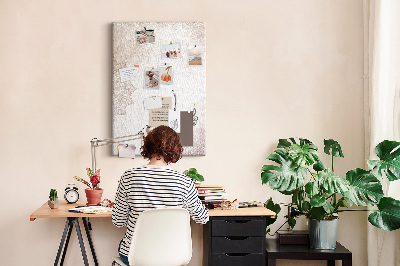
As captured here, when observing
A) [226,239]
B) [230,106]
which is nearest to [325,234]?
[226,239]

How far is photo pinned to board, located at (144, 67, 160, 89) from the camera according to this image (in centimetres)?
380

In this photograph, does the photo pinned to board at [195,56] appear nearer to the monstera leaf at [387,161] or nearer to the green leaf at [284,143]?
the green leaf at [284,143]

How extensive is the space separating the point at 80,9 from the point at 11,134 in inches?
41.0

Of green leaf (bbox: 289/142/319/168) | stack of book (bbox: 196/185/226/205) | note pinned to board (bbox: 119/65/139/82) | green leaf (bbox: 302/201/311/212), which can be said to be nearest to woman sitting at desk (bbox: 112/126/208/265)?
stack of book (bbox: 196/185/226/205)

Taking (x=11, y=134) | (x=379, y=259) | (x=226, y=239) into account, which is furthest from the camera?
(x=11, y=134)

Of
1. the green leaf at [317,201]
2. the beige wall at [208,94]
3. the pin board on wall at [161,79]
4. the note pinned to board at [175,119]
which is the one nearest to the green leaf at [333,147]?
the beige wall at [208,94]

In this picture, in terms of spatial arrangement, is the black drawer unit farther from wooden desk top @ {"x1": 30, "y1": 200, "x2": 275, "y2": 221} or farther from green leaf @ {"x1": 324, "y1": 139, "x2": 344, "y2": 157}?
green leaf @ {"x1": 324, "y1": 139, "x2": 344, "y2": 157}

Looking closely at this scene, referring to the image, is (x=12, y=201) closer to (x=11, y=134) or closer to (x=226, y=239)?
(x=11, y=134)

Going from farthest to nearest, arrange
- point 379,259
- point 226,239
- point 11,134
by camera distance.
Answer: point 11,134
point 379,259
point 226,239

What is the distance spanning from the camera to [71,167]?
383 centimetres

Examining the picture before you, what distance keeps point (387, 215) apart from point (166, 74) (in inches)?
70.2

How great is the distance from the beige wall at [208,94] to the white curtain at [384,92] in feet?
0.87

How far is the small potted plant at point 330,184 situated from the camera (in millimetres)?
3335

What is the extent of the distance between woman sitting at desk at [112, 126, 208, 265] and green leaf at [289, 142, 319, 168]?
3.33 ft
